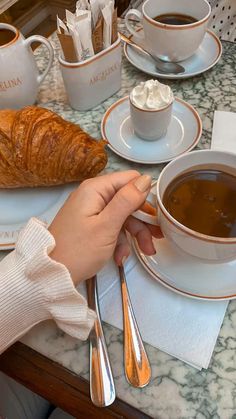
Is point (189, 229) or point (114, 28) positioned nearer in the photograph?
point (189, 229)

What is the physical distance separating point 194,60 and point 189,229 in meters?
0.66

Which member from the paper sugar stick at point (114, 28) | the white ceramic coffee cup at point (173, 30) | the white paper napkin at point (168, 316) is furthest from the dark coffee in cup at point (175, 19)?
the white paper napkin at point (168, 316)

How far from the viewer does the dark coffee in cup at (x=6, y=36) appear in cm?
84

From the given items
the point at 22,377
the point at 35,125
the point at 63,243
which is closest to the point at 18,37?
the point at 35,125

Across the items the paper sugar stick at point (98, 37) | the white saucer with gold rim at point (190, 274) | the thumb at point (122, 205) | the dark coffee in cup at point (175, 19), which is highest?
the paper sugar stick at point (98, 37)

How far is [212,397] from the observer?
1.74ft

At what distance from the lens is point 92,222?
540 millimetres

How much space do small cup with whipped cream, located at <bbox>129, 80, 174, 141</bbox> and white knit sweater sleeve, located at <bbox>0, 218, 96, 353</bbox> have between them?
370mm

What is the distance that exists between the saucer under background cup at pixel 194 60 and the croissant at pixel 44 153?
359 mm

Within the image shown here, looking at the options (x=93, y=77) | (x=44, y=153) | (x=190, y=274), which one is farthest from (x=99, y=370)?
(x=93, y=77)

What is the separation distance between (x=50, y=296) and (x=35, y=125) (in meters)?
0.36

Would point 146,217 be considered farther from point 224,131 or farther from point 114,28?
point 114,28

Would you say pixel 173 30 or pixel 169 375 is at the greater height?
pixel 173 30

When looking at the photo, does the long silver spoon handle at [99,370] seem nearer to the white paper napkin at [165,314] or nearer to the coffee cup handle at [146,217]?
the white paper napkin at [165,314]
